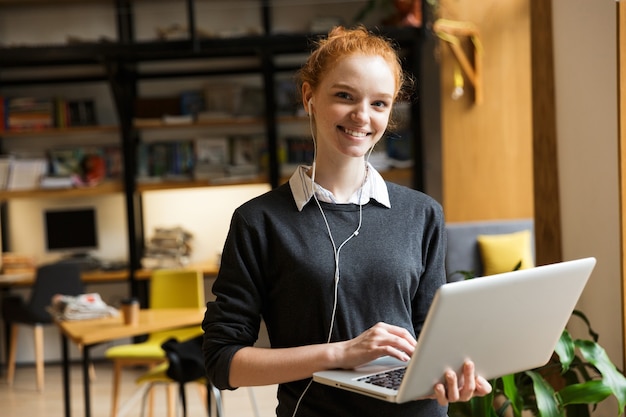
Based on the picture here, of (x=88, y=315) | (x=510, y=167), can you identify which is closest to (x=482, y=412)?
(x=88, y=315)

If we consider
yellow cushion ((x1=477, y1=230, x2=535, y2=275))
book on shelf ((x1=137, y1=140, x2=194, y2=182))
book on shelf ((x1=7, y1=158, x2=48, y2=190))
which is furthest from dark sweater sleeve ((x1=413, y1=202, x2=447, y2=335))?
book on shelf ((x1=7, y1=158, x2=48, y2=190))

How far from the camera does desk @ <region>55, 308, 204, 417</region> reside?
14.6ft

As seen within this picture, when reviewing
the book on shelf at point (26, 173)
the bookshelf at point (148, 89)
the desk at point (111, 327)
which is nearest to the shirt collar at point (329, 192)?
the desk at point (111, 327)

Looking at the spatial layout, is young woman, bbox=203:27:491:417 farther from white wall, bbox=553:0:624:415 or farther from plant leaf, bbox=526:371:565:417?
white wall, bbox=553:0:624:415

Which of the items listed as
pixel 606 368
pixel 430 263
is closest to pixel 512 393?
pixel 606 368

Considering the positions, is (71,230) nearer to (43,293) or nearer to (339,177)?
(43,293)

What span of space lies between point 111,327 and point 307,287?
321 cm

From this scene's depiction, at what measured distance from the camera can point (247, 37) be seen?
21.2 feet

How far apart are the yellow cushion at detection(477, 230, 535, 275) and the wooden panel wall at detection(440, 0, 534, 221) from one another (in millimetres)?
607

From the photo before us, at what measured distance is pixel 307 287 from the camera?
62.7 inches

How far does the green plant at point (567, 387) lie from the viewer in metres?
2.60

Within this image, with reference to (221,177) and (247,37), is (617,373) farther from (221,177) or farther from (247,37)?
(221,177)

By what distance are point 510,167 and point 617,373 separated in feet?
13.9

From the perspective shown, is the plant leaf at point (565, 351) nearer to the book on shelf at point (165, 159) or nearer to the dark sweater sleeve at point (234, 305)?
the dark sweater sleeve at point (234, 305)
